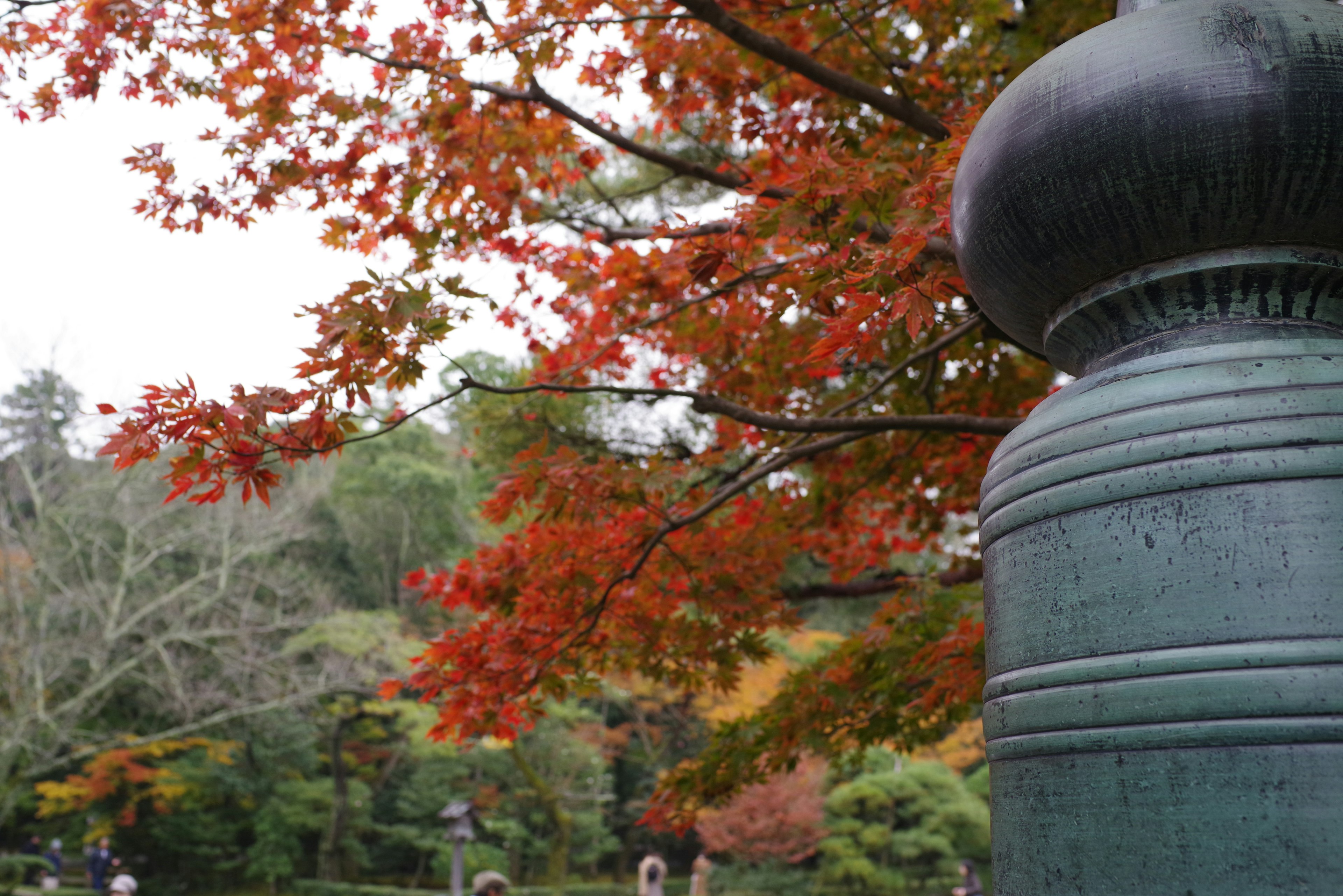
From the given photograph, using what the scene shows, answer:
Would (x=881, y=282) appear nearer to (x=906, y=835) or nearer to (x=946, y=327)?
(x=946, y=327)

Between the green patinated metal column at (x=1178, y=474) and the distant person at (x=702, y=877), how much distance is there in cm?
1346

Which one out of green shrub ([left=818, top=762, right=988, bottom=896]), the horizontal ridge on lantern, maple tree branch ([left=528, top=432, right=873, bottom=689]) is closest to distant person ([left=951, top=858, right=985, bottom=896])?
green shrub ([left=818, top=762, right=988, bottom=896])

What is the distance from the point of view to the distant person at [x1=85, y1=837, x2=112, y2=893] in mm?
14438

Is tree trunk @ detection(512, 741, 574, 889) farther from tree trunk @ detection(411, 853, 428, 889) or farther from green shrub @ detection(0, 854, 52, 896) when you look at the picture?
green shrub @ detection(0, 854, 52, 896)

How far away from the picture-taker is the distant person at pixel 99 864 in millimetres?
14438

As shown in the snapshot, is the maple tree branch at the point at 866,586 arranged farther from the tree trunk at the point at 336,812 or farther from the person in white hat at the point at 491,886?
the tree trunk at the point at 336,812

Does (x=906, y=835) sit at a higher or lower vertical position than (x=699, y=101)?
lower

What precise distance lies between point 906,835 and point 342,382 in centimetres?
1363

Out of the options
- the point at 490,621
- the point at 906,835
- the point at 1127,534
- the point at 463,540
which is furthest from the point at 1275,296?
the point at 463,540

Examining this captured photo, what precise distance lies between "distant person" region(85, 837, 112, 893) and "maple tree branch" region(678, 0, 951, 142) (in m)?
16.0

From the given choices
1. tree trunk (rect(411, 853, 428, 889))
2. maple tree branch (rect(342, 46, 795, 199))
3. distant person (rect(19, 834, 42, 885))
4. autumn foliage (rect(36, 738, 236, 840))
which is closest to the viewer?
maple tree branch (rect(342, 46, 795, 199))

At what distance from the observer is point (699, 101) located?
17.8 ft

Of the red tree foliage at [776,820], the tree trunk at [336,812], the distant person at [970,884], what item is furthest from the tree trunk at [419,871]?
the distant person at [970,884]

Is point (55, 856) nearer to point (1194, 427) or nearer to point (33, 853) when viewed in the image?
point (33, 853)
